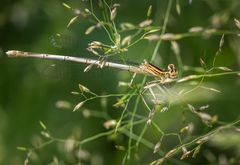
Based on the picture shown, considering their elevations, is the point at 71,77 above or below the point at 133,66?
below

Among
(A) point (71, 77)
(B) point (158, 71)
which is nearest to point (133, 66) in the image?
(B) point (158, 71)

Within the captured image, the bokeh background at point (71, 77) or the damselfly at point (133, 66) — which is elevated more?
the damselfly at point (133, 66)

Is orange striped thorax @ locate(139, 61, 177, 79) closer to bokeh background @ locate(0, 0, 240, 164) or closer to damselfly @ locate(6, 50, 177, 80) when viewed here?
damselfly @ locate(6, 50, 177, 80)

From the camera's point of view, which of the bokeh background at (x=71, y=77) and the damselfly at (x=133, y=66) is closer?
the damselfly at (x=133, y=66)

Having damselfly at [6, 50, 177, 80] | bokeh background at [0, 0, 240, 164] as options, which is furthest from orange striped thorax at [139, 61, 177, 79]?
bokeh background at [0, 0, 240, 164]

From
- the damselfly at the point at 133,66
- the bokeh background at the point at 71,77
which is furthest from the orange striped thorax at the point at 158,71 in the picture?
the bokeh background at the point at 71,77

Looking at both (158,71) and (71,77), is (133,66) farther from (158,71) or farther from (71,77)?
(71,77)

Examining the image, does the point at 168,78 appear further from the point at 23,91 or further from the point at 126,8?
the point at 23,91

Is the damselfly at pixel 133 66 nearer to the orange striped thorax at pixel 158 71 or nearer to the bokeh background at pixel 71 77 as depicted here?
the orange striped thorax at pixel 158 71
